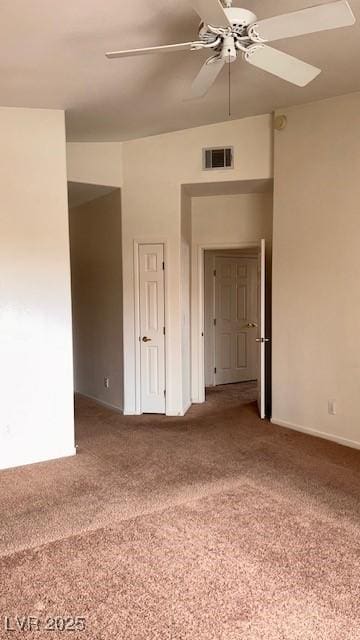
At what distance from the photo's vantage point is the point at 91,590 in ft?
7.91

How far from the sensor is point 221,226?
20.6ft

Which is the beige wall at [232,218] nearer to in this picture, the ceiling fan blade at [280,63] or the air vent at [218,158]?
the air vent at [218,158]

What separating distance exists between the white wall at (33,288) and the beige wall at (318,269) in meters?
2.29

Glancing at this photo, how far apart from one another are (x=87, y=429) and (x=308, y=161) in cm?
367

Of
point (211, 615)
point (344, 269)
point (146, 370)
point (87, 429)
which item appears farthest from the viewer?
point (146, 370)

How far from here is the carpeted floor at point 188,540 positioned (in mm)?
2213

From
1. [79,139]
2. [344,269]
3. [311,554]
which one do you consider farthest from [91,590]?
[79,139]

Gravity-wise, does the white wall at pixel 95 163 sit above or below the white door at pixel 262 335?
above

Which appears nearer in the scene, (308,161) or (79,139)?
(308,161)

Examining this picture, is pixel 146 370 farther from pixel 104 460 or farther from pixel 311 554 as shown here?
pixel 311 554

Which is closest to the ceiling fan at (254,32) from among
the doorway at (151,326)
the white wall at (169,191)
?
the white wall at (169,191)

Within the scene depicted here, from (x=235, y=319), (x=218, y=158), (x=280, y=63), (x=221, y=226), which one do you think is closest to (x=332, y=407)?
(x=221, y=226)

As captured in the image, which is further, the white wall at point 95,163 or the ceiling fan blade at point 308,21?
the white wall at point 95,163

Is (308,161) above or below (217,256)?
above
